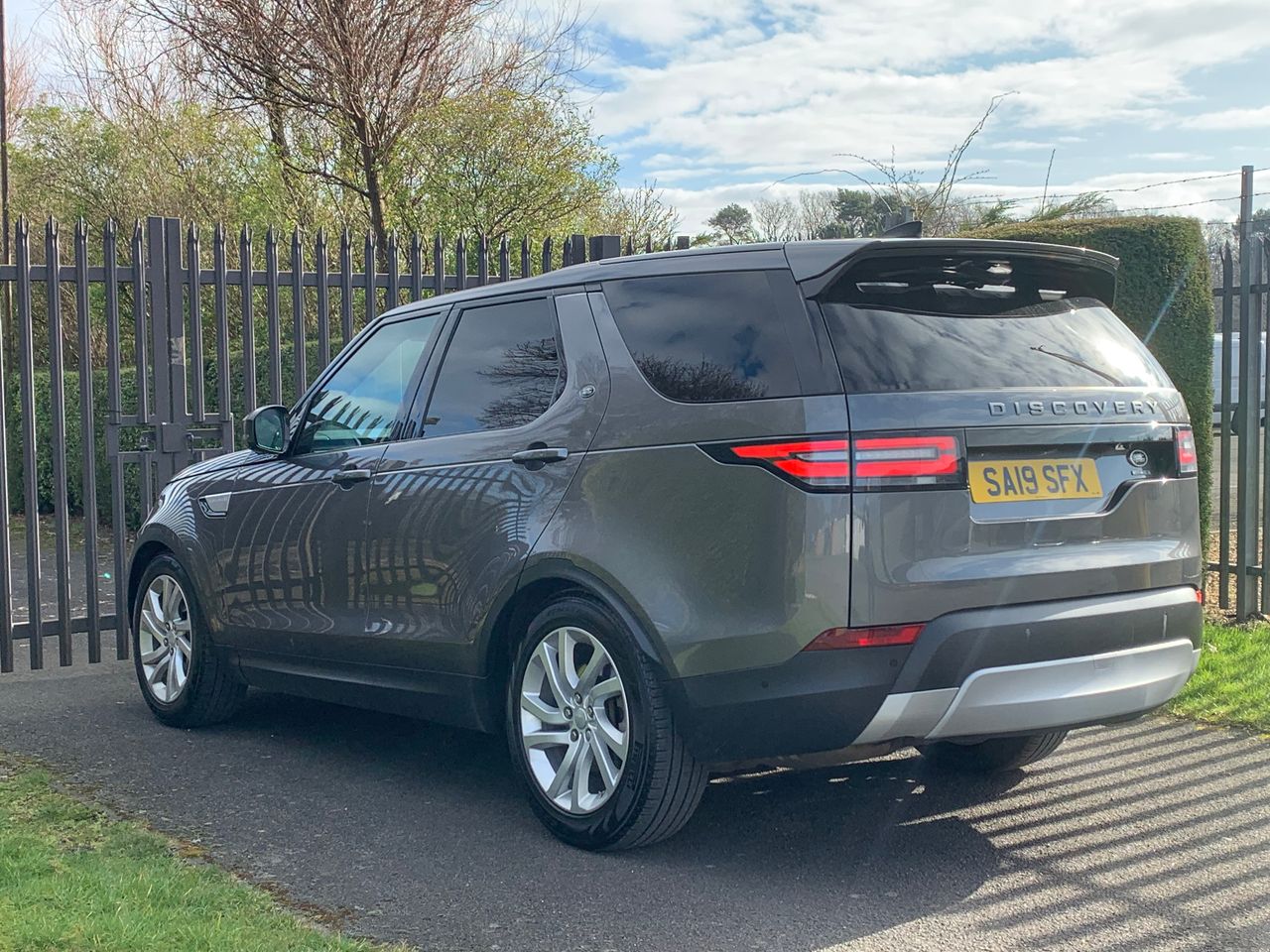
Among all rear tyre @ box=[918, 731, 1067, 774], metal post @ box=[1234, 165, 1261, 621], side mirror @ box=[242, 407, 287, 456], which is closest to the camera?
rear tyre @ box=[918, 731, 1067, 774]

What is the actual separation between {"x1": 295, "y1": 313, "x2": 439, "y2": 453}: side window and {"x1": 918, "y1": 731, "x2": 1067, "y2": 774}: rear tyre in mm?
2432

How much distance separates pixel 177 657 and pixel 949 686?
392 centimetres

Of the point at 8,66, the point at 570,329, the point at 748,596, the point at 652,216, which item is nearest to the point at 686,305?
the point at 570,329

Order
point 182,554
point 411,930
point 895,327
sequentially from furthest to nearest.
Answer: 1. point 182,554
2. point 895,327
3. point 411,930

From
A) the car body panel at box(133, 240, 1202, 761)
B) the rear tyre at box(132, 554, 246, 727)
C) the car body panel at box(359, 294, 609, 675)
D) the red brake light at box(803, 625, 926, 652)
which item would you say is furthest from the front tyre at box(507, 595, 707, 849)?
the rear tyre at box(132, 554, 246, 727)

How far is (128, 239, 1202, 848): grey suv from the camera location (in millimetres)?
3764

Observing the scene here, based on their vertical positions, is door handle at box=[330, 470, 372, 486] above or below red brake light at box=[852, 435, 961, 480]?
below

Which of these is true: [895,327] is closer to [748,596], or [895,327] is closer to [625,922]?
[748,596]

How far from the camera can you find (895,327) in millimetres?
3975

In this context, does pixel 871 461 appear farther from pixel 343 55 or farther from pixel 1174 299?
pixel 343 55

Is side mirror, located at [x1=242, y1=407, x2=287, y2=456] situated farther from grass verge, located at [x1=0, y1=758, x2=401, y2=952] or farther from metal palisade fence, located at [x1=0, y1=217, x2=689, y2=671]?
grass verge, located at [x1=0, y1=758, x2=401, y2=952]

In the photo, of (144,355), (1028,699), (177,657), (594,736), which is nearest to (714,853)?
(594,736)

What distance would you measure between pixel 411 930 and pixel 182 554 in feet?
10.1

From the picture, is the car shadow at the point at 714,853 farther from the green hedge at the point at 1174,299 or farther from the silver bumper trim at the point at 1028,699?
the green hedge at the point at 1174,299
